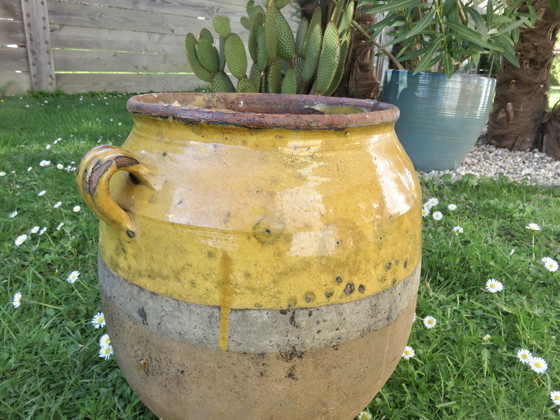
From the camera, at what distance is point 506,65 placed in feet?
15.3

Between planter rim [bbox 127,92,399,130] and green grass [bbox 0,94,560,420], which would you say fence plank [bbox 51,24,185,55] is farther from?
planter rim [bbox 127,92,399,130]

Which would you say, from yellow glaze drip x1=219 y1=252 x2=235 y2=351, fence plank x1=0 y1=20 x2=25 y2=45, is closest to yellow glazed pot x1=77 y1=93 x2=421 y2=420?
yellow glaze drip x1=219 y1=252 x2=235 y2=351

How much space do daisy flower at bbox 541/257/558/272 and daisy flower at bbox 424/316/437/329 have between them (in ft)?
2.45

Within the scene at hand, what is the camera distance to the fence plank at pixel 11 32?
572 cm

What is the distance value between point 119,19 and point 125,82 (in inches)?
35.8

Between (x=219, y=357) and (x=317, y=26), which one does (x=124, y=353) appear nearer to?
(x=219, y=357)

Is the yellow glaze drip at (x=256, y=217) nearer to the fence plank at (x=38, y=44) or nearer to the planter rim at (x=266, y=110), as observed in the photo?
the planter rim at (x=266, y=110)

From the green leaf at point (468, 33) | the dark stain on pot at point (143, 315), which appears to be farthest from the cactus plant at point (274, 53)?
the dark stain on pot at point (143, 315)

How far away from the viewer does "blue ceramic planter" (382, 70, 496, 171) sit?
3.82 meters

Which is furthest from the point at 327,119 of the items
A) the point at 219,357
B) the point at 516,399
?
the point at 516,399

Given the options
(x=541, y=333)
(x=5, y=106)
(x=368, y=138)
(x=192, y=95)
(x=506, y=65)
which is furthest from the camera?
(x=5, y=106)

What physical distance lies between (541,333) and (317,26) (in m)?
1.85

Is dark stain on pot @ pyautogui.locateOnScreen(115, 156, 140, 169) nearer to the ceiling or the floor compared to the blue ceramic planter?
nearer to the ceiling

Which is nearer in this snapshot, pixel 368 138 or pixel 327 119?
pixel 327 119
